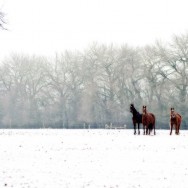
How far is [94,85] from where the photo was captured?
261ft

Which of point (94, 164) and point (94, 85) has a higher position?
point (94, 85)

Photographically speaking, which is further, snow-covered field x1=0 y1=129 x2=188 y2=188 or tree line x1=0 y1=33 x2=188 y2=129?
tree line x1=0 y1=33 x2=188 y2=129

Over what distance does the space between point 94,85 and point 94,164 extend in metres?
58.6

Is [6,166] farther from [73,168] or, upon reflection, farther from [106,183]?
[106,183]

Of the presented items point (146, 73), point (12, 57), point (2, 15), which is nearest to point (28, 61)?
point (12, 57)

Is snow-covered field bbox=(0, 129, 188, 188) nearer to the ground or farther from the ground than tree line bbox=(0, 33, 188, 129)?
nearer to the ground

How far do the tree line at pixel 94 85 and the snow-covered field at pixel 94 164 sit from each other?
42.1m

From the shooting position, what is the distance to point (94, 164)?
21094mm

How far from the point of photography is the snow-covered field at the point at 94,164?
55.6 feet

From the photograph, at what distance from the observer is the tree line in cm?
7144

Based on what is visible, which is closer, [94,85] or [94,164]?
[94,164]

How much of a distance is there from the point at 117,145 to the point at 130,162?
690 cm

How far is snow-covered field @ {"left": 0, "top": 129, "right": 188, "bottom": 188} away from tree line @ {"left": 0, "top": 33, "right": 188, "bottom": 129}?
42097 millimetres

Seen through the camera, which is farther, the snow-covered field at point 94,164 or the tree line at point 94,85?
the tree line at point 94,85
